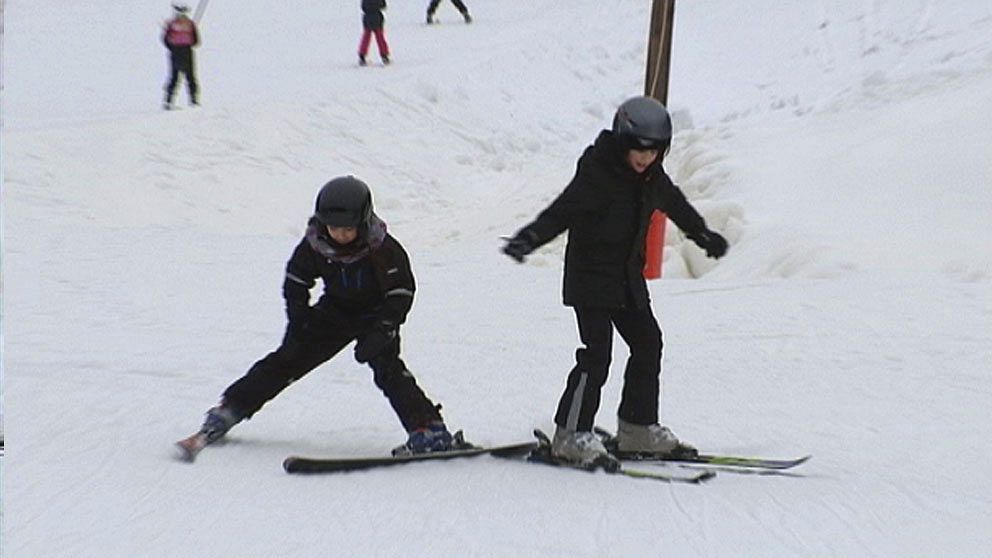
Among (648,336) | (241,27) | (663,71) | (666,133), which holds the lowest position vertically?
(648,336)

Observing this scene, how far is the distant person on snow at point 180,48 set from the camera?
17.0 metres

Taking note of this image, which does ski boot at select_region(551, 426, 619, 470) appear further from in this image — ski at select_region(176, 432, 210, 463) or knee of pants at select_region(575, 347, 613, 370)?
ski at select_region(176, 432, 210, 463)

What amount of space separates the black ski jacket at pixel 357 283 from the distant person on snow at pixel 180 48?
41.4 feet

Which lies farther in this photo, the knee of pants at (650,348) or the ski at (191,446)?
the knee of pants at (650,348)

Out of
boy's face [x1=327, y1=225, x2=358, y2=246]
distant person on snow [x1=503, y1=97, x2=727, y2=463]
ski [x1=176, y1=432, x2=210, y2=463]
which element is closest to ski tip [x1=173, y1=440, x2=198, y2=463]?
ski [x1=176, y1=432, x2=210, y2=463]

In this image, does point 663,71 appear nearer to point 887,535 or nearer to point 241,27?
point 887,535

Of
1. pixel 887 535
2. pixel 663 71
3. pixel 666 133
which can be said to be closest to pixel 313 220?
pixel 666 133

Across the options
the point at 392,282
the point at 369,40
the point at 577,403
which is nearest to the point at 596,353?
the point at 577,403

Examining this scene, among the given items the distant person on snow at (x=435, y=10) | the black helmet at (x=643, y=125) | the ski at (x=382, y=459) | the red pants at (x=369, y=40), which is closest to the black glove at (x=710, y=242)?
the black helmet at (x=643, y=125)

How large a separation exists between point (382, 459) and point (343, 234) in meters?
0.94

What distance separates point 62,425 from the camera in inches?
222

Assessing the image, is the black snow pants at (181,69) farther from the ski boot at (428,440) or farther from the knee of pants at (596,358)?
the knee of pants at (596,358)

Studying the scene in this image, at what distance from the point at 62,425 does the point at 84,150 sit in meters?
10.0

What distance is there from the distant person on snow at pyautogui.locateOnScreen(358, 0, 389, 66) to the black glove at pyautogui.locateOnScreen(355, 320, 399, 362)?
1665cm
